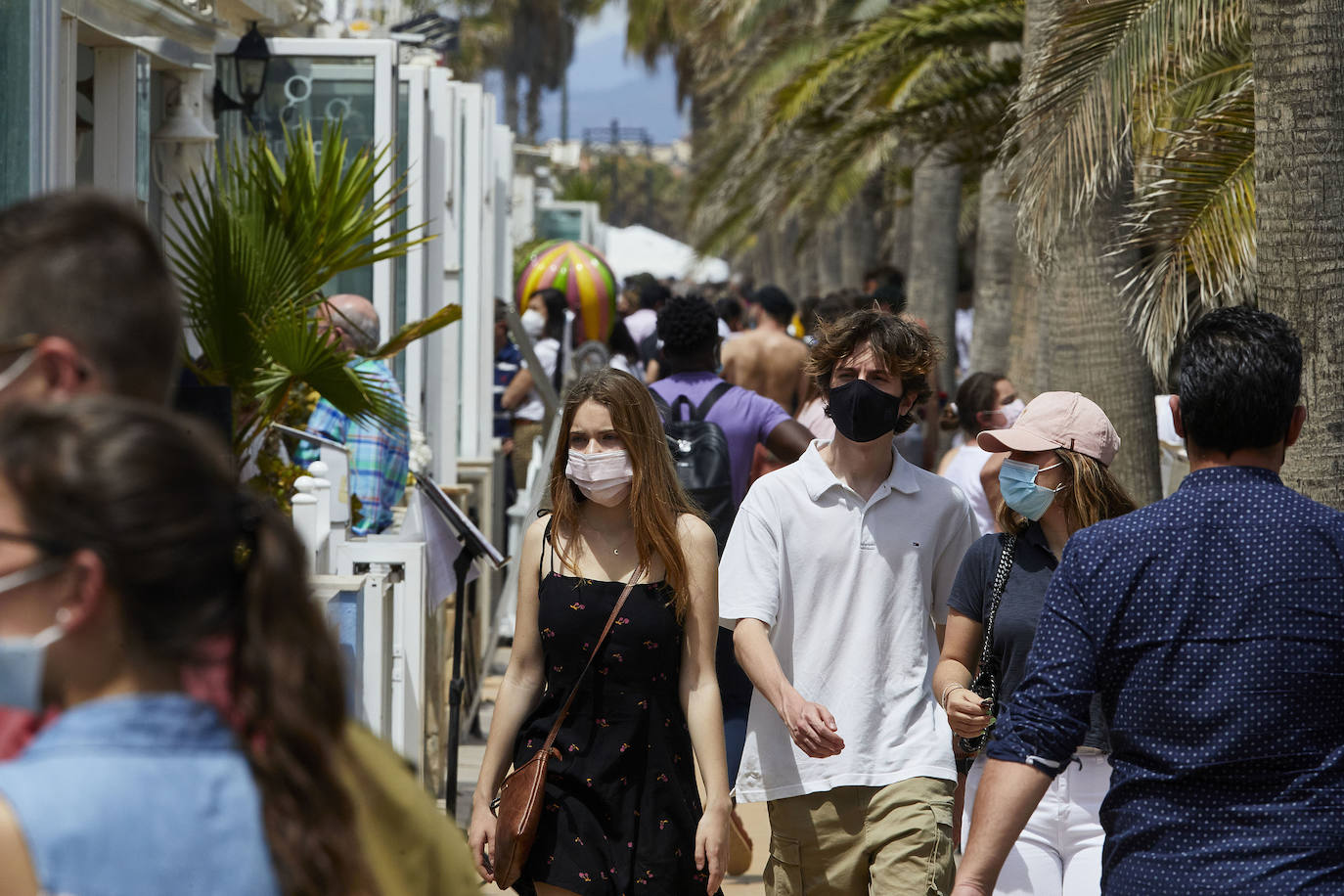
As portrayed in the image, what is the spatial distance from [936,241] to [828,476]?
10681 mm

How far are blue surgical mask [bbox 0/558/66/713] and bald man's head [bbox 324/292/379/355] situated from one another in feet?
15.8

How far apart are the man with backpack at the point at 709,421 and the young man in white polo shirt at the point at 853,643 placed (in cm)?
132

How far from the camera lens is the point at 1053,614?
2814 mm

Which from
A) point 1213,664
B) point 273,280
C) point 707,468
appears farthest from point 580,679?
point 273,280

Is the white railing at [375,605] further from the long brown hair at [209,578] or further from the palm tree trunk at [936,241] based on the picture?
the palm tree trunk at [936,241]

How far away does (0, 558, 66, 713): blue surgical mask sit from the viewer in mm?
1486

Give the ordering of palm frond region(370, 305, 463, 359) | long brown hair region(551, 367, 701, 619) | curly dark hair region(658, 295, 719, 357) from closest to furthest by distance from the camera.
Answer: long brown hair region(551, 367, 701, 619) < palm frond region(370, 305, 463, 359) < curly dark hair region(658, 295, 719, 357)

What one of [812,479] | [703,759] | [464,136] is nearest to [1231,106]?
[812,479]

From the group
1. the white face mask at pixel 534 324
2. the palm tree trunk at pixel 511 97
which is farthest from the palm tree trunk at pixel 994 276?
the palm tree trunk at pixel 511 97

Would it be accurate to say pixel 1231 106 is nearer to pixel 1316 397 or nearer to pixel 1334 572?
pixel 1316 397

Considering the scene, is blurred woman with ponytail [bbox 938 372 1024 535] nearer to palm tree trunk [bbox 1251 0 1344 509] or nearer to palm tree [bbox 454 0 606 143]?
palm tree trunk [bbox 1251 0 1344 509]

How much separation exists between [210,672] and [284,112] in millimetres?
6999

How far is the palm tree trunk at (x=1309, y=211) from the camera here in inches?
180

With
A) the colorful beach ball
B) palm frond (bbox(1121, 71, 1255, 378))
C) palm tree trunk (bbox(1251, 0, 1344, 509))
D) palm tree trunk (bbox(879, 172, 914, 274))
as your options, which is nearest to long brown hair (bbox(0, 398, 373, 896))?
palm tree trunk (bbox(1251, 0, 1344, 509))
